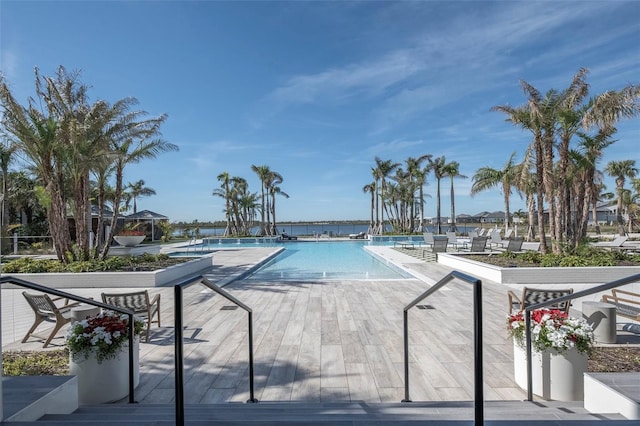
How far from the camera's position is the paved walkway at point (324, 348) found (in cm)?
304

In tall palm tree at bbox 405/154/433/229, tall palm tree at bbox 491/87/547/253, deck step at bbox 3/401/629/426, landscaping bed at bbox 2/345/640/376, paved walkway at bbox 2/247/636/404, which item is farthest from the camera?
tall palm tree at bbox 405/154/433/229

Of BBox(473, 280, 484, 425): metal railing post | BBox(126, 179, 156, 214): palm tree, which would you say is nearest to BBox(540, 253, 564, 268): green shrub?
BBox(473, 280, 484, 425): metal railing post

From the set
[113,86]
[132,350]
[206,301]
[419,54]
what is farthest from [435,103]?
[132,350]

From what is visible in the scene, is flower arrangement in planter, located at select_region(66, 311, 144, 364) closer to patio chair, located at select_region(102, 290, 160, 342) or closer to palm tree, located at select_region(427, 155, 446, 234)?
patio chair, located at select_region(102, 290, 160, 342)

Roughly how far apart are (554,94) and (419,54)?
475cm

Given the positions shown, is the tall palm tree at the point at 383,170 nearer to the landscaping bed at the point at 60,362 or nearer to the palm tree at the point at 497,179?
the palm tree at the point at 497,179

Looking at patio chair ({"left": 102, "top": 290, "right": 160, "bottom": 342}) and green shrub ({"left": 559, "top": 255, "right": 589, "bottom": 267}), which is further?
green shrub ({"left": 559, "top": 255, "right": 589, "bottom": 267})

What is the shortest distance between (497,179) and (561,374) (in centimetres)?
2149

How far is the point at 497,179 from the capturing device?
71.0ft

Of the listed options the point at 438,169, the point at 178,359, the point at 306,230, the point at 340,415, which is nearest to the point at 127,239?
the point at 178,359

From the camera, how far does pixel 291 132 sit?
2742 centimetres

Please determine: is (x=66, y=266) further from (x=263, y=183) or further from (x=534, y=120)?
(x=263, y=183)

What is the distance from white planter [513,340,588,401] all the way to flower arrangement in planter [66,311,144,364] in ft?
11.4

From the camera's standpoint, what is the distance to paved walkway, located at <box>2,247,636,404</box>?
3.04 metres
